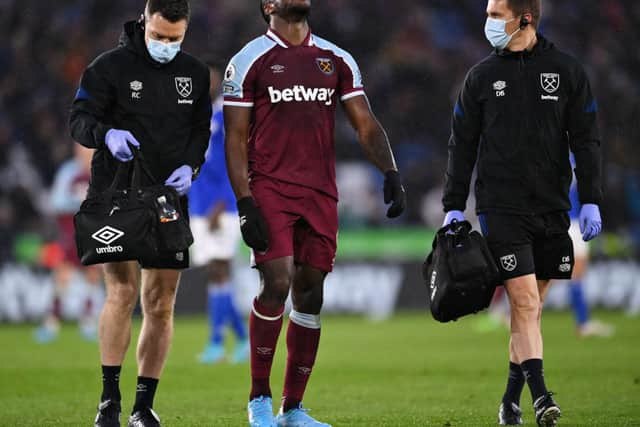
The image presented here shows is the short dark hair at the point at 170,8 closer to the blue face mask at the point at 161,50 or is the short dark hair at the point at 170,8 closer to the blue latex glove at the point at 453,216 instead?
the blue face mask at the point at 161,50

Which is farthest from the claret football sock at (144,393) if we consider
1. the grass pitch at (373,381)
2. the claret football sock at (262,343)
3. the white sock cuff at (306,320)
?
the white sock cuff at (306,320)

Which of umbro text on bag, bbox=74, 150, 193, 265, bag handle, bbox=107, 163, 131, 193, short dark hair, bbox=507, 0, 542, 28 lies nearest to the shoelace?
umbro text on bag, bbox=74, 150, 193, 265

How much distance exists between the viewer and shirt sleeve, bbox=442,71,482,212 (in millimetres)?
7613

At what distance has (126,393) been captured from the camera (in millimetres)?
9805

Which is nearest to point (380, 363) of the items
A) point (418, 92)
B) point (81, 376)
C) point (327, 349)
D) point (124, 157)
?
point (327, 349)

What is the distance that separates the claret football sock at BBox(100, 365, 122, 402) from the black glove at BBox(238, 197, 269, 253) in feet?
3.79

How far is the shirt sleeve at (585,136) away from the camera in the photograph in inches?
296

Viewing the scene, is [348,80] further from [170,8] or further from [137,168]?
[137,168]

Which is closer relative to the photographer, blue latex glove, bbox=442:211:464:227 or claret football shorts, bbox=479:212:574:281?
claret football shorts, bbox=479:212:574:281

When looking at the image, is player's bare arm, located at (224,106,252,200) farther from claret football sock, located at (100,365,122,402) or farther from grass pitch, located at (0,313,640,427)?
grass pitch, located at (0,313,640,427)

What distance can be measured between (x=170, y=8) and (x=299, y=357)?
2170 mm

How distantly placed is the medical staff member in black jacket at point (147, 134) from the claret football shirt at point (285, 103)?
375 millimetres

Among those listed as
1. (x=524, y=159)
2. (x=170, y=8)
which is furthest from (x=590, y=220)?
(x=170, y=8)

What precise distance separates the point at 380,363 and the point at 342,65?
5.74 meters
